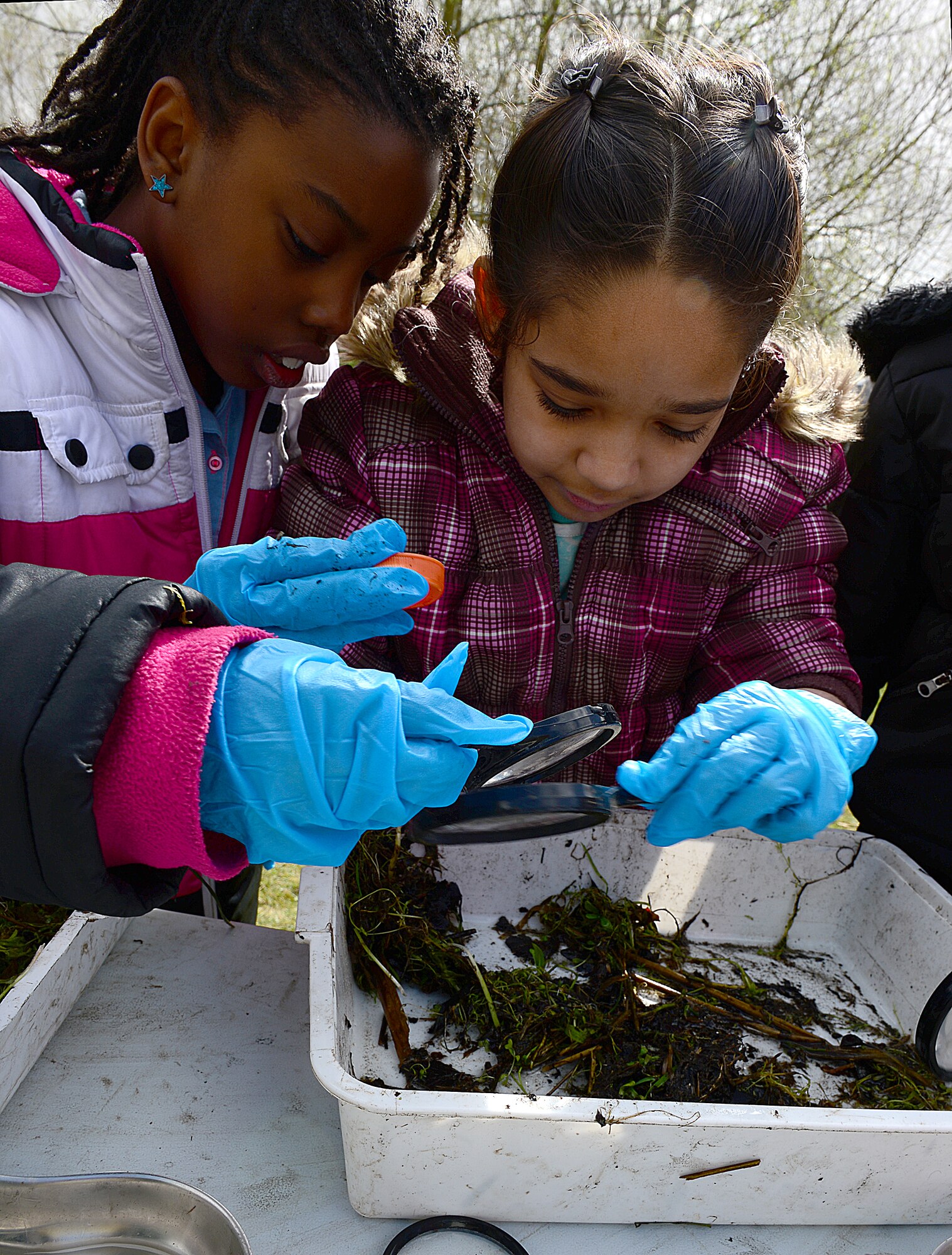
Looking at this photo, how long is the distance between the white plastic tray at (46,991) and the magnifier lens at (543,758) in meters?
0.57

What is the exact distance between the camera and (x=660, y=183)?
1193 millimetres

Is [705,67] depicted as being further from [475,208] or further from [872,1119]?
[475,208]

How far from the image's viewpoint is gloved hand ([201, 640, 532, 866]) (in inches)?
34.0

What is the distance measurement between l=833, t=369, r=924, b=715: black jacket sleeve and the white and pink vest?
4.09ft

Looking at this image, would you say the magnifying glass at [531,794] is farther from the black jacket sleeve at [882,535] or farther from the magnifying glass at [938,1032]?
the black jacket sleeve at [882,535]

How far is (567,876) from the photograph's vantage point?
161 cm

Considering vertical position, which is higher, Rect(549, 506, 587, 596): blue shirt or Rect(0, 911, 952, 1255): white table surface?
Rect(549, 506, 587, 596): blue shirt

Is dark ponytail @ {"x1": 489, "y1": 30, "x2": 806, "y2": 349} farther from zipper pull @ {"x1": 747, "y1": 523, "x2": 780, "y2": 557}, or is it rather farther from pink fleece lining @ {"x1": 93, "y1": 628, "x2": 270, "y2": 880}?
pink fleece lining @ {"x1": 93, "y1": 628, "x2": 270, "y2": 880}

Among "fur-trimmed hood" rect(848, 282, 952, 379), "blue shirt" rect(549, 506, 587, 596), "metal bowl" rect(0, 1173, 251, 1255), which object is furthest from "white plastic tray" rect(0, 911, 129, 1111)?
"fur-trimmed hood" rect(848, 282, 952, 379)

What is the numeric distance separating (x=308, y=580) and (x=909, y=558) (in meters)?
1.23

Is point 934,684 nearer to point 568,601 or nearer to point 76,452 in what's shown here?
point 568,601

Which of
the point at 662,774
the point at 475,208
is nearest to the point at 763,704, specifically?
the point at 662,774

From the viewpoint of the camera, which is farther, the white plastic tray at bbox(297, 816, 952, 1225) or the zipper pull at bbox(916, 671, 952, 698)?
the zipper pull at bbox(916, 671, 952, 698)

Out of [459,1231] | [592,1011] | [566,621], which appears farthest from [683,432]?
[459,1231]
